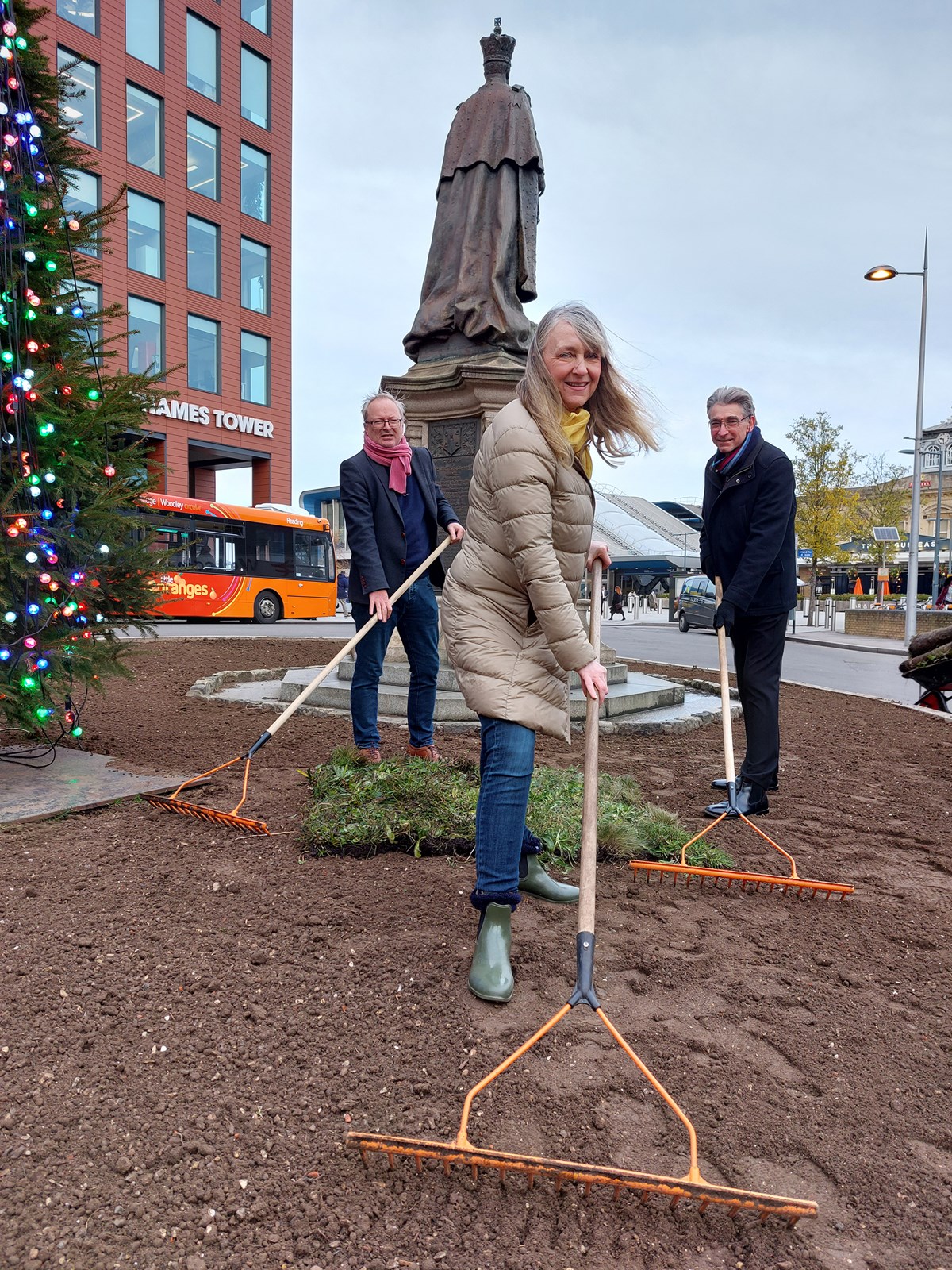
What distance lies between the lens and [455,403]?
23.8 ft

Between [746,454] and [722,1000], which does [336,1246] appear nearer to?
[722,1000]

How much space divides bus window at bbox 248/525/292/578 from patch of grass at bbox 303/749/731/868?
1842cm

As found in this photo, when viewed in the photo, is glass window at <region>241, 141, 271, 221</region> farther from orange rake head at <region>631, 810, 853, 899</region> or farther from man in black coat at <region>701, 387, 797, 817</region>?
orange rake head at <region>631, 810, 853, 899</region>

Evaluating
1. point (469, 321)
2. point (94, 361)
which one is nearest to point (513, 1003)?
point (94, 361)

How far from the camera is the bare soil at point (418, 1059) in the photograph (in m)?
1.55

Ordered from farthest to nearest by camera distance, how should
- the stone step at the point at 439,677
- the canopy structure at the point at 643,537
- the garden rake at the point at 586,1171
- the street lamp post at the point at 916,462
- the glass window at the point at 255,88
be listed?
the canopy structure at the point at 643,537 → the glass window at the point at 255,88 → the street lamp post at the point at 916,462 → the stone step at the point at 439,677 → the garden rake at the point at 586,1171

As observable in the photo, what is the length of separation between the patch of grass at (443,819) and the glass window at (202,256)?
27.0 m

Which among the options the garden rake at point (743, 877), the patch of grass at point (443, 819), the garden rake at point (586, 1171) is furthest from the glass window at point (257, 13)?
the garden rake at point (586, 1171)

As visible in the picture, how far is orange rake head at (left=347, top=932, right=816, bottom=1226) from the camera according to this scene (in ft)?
5.00

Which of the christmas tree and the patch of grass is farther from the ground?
the christmas tree

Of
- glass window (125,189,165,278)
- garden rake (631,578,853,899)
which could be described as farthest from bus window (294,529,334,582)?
garden rake (631,578,853,899)

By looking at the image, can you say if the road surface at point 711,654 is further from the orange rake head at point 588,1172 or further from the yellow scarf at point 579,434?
the orange rake head at point 588,1172

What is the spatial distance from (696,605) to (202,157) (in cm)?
2077

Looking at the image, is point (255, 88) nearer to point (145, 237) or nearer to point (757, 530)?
point (145, 237)
